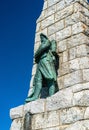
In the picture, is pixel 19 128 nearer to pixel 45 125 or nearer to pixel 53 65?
pixel 45 125

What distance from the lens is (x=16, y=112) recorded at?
6547mm

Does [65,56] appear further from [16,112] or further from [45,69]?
[16,112]

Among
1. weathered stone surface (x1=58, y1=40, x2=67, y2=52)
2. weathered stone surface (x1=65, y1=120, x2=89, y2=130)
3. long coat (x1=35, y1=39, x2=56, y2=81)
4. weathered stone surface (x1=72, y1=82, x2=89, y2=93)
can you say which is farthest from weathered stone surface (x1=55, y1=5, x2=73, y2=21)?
weathered stone surface (x1=65, y1=120, x2=89, y2=130)

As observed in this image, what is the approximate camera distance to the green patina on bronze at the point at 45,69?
21.2 feet

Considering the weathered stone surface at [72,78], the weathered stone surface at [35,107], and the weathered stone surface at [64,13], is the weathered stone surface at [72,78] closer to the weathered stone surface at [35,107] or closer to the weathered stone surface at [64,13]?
the weathered stone surface at [35,107]

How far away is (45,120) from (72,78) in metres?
1.19

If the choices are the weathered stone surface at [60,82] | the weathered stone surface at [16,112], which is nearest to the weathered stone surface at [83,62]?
the weathered stone surface at [60,82]

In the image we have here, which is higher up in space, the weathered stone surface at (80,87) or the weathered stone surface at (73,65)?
the weathered stone surface at (73,65)

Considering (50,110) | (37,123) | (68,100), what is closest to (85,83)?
(68,100)

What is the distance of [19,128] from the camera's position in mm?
6309

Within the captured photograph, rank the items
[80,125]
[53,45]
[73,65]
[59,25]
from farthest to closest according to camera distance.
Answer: [59,25]
[53,45]
[73,65]
[80,125]

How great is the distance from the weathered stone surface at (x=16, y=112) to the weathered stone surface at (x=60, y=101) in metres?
0.84

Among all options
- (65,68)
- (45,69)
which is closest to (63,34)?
(65,68)

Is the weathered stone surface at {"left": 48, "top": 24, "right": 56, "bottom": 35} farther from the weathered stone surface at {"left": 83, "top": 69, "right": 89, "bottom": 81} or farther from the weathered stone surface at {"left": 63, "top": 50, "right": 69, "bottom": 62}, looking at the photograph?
the weathered stone surface at {"left": 83, "top": 69, "right": 89, "bottom": 81}
